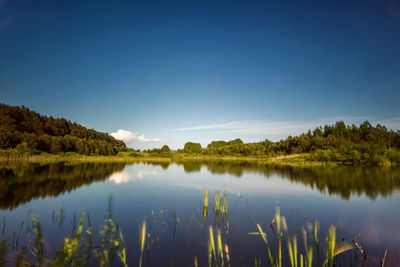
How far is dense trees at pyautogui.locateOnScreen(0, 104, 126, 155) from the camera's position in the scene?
56847mm

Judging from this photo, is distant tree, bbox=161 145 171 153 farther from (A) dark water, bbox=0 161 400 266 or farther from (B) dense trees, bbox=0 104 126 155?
(A) dark water, bbox=0 161 400 266

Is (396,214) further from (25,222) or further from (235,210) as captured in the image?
(25,222)

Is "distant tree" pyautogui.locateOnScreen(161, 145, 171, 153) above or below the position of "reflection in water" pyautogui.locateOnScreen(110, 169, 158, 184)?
above

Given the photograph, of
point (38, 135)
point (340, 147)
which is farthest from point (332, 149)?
point (38, 135)

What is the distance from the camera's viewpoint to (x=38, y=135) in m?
74.7

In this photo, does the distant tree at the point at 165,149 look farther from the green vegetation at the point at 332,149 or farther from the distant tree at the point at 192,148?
the distant tree at the point at 192,148

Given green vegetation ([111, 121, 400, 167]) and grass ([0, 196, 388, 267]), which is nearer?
grass ([0, 196, 388, 267])

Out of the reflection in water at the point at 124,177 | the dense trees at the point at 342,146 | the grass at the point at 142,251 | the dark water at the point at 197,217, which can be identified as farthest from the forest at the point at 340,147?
the grass at the point at 142,251

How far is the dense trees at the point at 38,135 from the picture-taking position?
56847 mm

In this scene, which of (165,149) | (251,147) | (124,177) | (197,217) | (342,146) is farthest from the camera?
(165,149)

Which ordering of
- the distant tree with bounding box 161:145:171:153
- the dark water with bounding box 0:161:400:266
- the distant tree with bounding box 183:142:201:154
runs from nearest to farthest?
1. the dark water with bounding box 0:161:400:266
2. the distant tree with bounding box 161:145:171:153
3. the distant tree with bounding box 183:142:201:154

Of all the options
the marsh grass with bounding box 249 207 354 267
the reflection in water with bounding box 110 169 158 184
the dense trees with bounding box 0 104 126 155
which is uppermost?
the dense trees with bounding box 0 104 126 155

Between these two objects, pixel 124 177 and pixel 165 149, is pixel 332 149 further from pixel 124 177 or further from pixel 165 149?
pixel 165 149

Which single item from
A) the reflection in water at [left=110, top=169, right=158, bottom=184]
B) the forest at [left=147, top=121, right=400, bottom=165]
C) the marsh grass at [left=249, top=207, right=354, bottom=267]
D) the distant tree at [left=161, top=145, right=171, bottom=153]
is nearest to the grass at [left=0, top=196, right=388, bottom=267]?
the marsh grass at [left=249, top=207, right=354, bottom=267]
